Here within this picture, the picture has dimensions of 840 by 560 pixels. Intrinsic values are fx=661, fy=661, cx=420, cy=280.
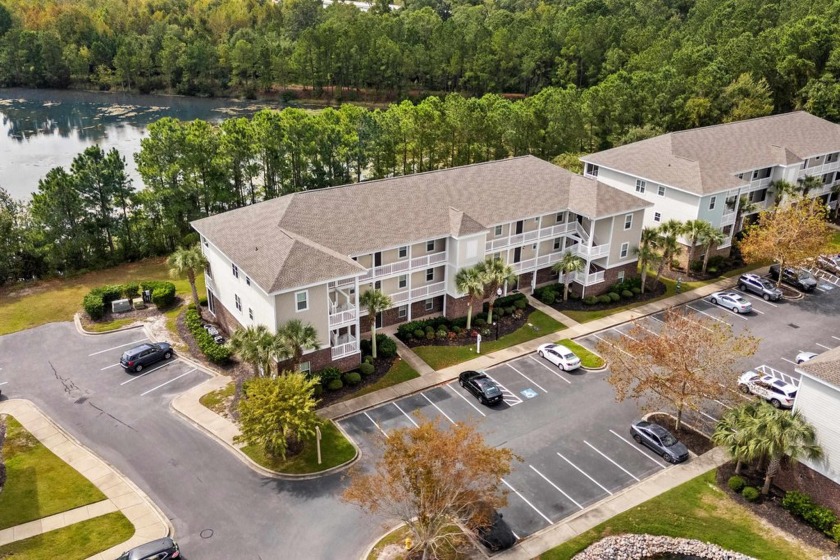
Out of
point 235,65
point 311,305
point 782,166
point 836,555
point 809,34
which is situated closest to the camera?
point 836,555

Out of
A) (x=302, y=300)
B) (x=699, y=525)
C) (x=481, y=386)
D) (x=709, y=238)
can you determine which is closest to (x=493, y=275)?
A: (x=481, y=386)

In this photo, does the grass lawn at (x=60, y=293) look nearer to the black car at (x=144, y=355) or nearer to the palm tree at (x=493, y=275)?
the black car at (x=144, y=355)

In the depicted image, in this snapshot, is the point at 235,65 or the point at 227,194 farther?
the point at 235,65

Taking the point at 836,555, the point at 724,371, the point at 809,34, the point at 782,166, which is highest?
the point at 809,34

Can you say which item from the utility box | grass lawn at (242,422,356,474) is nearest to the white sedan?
grass lawn at (242,422,356,474)

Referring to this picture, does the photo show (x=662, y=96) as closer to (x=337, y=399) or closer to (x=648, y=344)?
(x=648, y=344)

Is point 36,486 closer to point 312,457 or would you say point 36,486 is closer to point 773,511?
point 312,457

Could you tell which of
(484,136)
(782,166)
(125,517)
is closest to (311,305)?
(125,517)

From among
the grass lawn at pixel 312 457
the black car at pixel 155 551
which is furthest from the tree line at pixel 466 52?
the black car at pixel 155 551
